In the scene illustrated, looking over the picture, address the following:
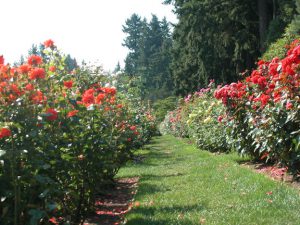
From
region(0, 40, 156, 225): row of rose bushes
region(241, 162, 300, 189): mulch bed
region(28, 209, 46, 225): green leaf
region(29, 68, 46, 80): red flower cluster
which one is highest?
region(29, 68, 46, 80): red flower cluster

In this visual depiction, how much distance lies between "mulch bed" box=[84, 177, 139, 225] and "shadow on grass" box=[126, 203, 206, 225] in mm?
248

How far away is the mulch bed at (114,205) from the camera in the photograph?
5.47 metres

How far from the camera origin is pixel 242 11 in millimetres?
21734

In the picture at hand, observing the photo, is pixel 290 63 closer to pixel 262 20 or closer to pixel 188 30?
pixel 262 20

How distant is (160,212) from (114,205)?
150 centimetres

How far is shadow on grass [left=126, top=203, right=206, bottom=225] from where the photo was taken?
15.4 feet

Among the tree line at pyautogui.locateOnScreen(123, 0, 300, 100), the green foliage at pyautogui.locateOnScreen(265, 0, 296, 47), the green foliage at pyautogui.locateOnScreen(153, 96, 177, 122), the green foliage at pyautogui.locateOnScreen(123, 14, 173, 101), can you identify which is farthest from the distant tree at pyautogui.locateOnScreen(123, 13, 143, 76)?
the green foliage at pyautogui.locateOnScreen(265, 0, 296, 47)

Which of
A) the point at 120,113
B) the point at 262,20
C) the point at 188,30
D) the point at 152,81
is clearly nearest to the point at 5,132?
the point at 120,113

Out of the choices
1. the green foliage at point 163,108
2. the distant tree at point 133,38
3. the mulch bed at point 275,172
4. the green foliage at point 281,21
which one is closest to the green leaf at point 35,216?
the mulch bed at point 275,172

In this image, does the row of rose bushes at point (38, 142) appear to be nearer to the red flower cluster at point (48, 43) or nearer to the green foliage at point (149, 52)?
the red flower cluster at point (48, 43)

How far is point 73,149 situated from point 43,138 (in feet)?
3.82

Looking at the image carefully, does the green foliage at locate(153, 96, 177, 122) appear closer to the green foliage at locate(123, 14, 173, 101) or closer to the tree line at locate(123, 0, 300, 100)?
the green foliage at locate(123, 14, 173, 101)

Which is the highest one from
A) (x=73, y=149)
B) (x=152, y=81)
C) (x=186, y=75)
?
(x=152, y=81)

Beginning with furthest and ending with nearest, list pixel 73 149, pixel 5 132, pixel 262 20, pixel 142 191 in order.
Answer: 1. pixel 262 20
2. pixel 142 191
3. pixel 73 149
4. pixel 5 132
